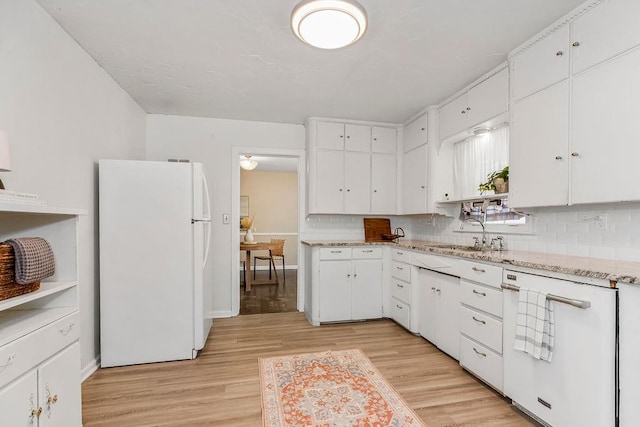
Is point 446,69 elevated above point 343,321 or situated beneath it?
elevated above

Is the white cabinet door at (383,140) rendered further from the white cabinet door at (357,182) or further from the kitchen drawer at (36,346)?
the kitchen drawer at (36,346)

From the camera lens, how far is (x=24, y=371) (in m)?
1.20

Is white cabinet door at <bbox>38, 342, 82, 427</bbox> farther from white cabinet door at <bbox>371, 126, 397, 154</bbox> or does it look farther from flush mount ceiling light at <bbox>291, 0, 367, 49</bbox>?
white cabinet door at <bbox>371, 126, 397, 154</bbox>

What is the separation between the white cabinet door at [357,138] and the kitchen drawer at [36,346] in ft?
10.2

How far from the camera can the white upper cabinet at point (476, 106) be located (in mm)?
2453

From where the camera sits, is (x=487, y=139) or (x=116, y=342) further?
(x=487, y=139)

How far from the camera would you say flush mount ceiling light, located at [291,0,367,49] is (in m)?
1.67

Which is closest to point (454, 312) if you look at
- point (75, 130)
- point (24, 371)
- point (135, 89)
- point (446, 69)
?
point (446, 69)

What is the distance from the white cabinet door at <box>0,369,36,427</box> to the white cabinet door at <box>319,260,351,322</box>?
2.49m

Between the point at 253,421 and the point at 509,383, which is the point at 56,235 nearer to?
the point at 253,421

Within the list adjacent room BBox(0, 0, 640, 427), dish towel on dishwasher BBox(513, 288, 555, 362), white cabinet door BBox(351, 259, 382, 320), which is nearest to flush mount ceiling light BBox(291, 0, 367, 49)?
adjacent room BBox(0, 0, 640, 427)

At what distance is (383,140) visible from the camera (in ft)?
13.1

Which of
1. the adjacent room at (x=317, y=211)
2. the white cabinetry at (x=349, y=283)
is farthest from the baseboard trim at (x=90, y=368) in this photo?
the white cabinetry at (x=349, y=283)

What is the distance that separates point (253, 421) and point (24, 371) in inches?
44.1
